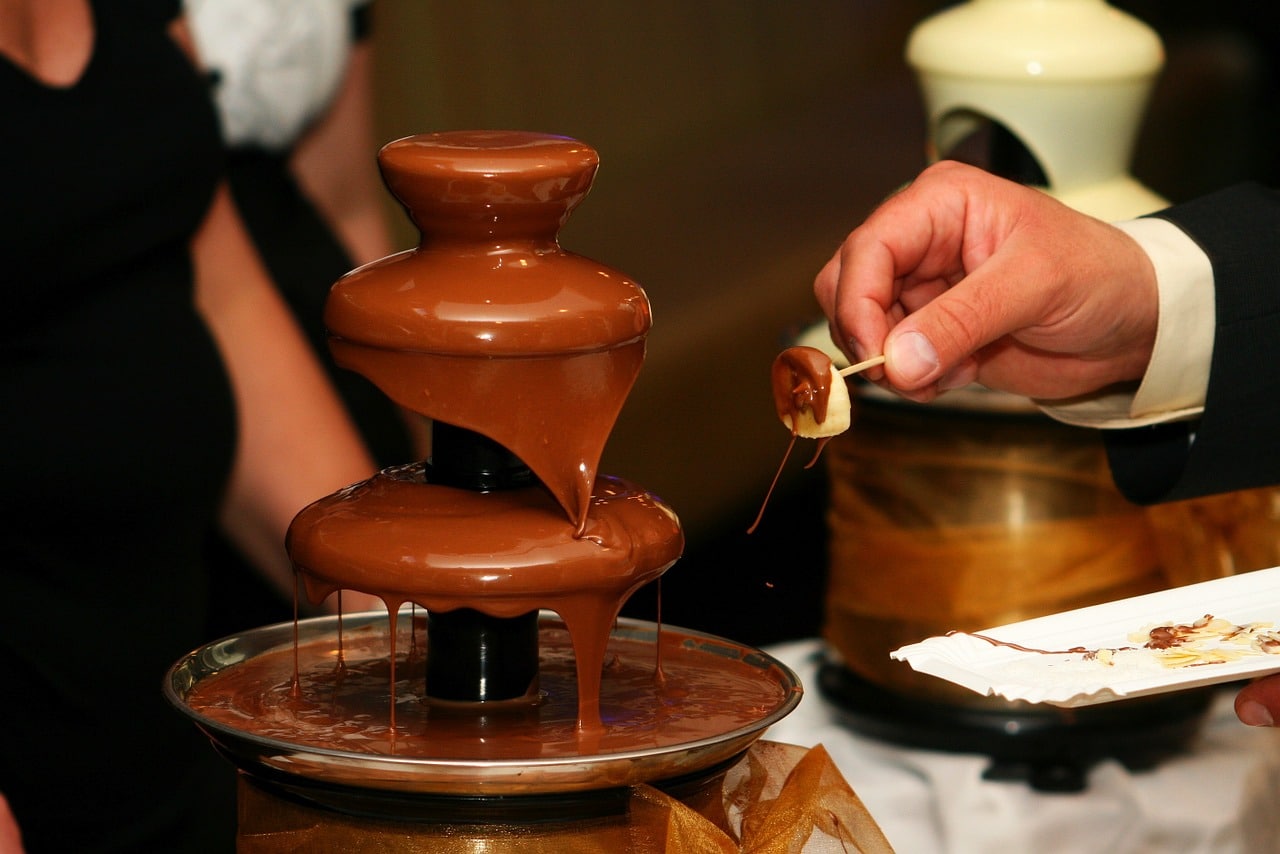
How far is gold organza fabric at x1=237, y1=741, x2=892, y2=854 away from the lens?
33.4 inches

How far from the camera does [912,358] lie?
44.1 inches

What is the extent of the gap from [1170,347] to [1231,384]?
9cm

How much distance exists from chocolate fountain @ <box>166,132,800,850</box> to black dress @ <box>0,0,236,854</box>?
69cm

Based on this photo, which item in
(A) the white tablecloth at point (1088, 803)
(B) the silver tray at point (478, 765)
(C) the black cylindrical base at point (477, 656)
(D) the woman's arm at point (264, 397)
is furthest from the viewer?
(D) the woman's arm at point (264, 397)

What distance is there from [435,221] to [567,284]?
0.09 meters

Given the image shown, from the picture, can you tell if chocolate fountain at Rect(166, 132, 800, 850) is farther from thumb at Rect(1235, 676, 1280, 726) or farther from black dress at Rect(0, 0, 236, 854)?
black dress at Rect(0, 0, 236, 854)

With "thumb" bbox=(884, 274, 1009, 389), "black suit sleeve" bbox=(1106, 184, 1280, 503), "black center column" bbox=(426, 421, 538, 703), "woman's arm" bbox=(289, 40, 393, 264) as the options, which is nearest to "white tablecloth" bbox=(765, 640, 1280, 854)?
"black suit sleeve" bbox=(1106, 184, 1280, 503)

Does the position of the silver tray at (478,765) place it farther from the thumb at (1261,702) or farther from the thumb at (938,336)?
the thumb at (1261,702)

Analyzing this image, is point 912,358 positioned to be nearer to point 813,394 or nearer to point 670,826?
point 813,394

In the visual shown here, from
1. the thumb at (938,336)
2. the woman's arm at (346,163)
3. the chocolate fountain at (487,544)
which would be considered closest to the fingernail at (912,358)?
the thumb at (938,336)

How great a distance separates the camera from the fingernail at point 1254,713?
1.18m

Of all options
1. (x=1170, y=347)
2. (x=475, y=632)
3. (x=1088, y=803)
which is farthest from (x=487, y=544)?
(x=1088, y=803)

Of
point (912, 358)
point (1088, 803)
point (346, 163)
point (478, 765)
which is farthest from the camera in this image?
point (346, 163)

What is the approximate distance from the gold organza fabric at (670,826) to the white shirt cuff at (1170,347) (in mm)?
619
